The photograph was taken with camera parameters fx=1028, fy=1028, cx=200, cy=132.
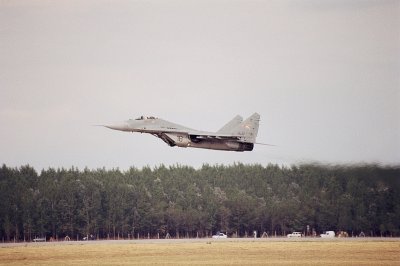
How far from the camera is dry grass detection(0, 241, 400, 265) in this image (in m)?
60.9

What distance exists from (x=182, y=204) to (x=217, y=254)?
144 feet

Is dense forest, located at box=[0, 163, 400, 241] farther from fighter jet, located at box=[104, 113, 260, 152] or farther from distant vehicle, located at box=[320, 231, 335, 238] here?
fighter jet, located at box=[104, 113, 260, 152]

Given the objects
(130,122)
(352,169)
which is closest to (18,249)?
(130,122)

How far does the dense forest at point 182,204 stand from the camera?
8869 centimetres

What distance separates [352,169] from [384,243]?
→ 49.8 ft

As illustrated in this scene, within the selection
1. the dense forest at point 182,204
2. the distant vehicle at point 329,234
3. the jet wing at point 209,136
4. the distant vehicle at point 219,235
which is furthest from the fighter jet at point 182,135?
the distant vehicle at point 219,235

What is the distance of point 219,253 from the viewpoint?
67.1m

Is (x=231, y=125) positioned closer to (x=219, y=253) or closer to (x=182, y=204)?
(x=219, y=253)

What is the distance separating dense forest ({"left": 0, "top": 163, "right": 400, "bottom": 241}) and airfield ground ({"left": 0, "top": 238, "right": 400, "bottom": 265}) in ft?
24.2

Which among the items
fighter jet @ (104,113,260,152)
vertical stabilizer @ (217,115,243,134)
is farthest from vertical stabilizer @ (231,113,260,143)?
vertical stabilizer @ (217,115,243,134)

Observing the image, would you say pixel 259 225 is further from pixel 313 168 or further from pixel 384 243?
pixel 313 168

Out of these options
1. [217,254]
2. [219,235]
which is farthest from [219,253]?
[219,235]

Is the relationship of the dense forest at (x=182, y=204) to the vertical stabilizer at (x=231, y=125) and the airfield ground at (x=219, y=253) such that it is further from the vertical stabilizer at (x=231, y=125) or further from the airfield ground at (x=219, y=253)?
the vertical stabilizer at (x=231, y=125)

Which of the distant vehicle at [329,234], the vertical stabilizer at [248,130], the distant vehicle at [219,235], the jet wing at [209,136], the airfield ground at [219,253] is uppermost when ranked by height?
the vertical stabilizer at [248,130]
